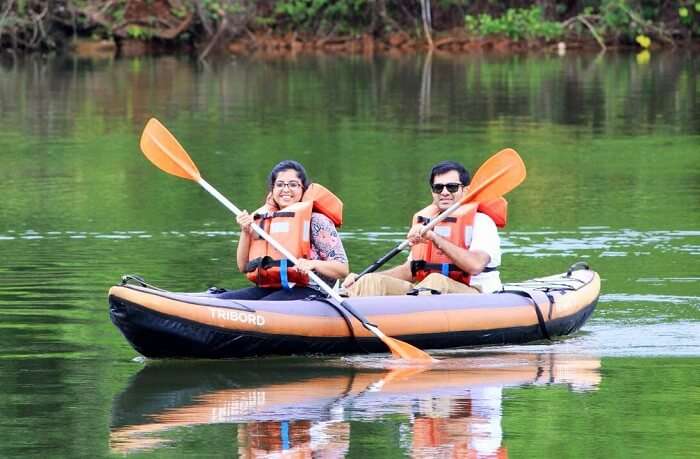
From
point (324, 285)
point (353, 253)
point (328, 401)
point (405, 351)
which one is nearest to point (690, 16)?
point (353, 253)

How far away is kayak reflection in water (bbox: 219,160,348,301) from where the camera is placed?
30.1 feet

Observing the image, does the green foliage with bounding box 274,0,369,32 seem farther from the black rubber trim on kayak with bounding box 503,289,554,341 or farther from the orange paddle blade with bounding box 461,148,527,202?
the black rubber trim on kayak with bounding box 503,289,554,341

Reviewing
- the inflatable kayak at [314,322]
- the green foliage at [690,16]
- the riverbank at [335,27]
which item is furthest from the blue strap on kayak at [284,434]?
the green foliage at [690,16]

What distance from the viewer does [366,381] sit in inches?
335

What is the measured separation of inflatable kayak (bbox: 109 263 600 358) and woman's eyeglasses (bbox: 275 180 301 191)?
573 mm

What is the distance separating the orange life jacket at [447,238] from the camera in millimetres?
9500

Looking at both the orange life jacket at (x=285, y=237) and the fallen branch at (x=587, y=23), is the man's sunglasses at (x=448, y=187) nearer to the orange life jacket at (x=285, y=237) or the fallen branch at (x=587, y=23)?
the orange life jacket at (x=285, y=237)

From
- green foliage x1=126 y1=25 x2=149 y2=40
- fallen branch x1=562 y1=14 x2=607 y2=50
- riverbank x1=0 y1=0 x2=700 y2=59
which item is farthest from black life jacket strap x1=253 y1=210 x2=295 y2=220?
fallen branch x1=562 y1=14 x2=607 y2=50

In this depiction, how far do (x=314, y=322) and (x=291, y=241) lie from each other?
1.73ft

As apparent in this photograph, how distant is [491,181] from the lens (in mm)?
9562

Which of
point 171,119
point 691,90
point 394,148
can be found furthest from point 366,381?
point 691,90

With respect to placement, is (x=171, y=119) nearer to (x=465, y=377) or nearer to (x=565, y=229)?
(x=565, y=229)

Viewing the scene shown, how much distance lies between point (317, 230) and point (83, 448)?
2640 millimetres

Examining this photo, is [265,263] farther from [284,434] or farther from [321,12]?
[321,12]
